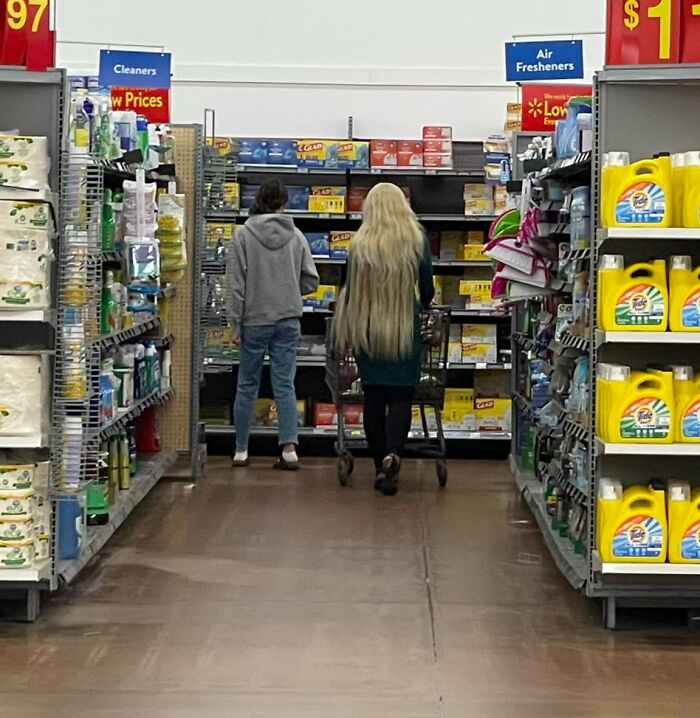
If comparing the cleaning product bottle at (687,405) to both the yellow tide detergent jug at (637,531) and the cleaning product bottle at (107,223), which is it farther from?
the cleaning product bottle at (107,223)

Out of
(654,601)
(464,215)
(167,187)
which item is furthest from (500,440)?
(654,601)

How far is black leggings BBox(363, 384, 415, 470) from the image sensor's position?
7.93 m

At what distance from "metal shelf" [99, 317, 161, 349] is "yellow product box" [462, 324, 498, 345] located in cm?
266

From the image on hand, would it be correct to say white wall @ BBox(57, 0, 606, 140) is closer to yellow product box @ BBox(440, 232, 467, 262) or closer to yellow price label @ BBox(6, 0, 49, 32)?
yellow product box @ BBox(440, 232, 467, 262)

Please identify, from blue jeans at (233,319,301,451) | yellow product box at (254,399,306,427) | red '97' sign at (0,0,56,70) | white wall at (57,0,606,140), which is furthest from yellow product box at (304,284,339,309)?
red '97' sign at (0,0,56,70)

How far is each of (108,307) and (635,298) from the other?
256 centimetres

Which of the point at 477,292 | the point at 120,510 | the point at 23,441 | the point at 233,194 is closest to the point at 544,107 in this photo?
the point at 477,292

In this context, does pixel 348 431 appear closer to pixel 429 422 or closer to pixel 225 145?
pixel 429 422

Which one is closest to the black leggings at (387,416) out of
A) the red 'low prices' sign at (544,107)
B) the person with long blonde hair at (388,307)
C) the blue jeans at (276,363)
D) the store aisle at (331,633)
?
the person with long blonde hair at (388,307)


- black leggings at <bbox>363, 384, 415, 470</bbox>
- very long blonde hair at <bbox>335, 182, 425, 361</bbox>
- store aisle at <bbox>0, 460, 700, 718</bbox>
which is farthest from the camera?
black leggings at <bbox>363, 384, 415, 470</bbox>

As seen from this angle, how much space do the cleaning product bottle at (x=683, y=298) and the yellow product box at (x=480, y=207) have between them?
5140 mm

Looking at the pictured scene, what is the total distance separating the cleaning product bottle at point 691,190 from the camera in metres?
4.68

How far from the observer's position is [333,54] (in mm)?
11305

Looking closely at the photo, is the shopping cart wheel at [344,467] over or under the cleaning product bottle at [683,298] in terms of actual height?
under
